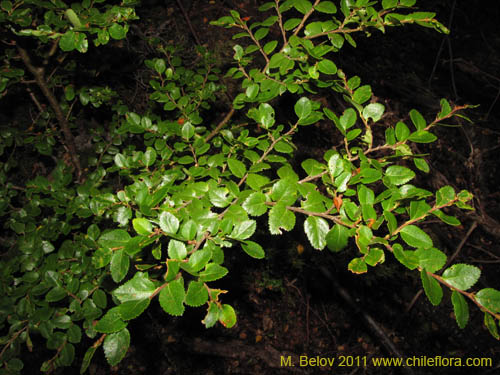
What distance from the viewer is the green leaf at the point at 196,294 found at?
0.64 metres

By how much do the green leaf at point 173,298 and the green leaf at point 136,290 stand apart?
0.03 meters

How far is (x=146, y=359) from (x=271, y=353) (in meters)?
1.09

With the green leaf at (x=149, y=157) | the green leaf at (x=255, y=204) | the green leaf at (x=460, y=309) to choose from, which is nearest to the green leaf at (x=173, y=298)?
the green leaf at (x=255, y=204)

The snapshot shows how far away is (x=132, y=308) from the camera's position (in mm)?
605

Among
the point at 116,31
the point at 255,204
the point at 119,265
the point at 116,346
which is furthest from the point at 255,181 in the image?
the point at 116,31

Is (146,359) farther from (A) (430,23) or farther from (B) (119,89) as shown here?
(A) (430,23)

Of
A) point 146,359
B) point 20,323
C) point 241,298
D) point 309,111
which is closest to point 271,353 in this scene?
point 241,298

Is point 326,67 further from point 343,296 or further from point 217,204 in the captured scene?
point 343,296

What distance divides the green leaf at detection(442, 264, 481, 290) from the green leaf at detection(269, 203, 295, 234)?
0.38 metres

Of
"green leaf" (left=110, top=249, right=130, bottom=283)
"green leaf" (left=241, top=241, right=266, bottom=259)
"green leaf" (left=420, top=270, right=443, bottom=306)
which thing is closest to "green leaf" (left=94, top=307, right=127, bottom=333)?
"green leaf" (left=110, top=249, right=130, bottom=283)

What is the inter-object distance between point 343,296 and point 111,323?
2.66 metres

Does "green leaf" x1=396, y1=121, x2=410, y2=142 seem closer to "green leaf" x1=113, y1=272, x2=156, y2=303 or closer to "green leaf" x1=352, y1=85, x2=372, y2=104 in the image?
"green leaf" x1=352, y1=85, x2=372, y2=104

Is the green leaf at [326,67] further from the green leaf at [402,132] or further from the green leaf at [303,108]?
the green leaf at [402,132]

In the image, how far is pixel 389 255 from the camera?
9.58ft
